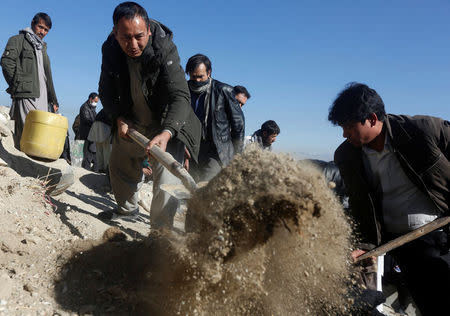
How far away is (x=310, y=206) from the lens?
171 centimetres

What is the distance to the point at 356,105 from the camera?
7.90 ft

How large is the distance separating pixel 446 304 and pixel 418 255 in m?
0.34

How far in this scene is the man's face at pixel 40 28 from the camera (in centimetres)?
517

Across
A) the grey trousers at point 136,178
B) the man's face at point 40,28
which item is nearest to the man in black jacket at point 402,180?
the grey trousers at point 136,178

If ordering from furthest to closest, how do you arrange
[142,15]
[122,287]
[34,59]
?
[34,59] < [142,15] < [122,287]

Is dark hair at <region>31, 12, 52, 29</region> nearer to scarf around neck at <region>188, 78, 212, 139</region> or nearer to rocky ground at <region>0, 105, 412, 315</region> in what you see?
scarf around neck at <region>188, 78, 212, 139</region>

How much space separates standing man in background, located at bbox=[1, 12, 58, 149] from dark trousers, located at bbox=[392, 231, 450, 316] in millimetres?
5169

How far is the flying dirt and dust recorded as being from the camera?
5.80ft

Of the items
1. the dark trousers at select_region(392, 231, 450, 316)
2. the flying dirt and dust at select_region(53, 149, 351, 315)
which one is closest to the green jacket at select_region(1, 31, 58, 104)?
the flying dirt and dust at select_region(53, 149, 351, 315)

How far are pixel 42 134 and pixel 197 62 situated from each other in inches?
97.5

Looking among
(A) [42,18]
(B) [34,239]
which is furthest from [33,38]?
(B) [34,239]

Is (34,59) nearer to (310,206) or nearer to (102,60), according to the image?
(102,60)

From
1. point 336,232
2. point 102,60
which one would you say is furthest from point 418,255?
point 102,60

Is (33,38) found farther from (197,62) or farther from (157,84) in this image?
(157,84)
